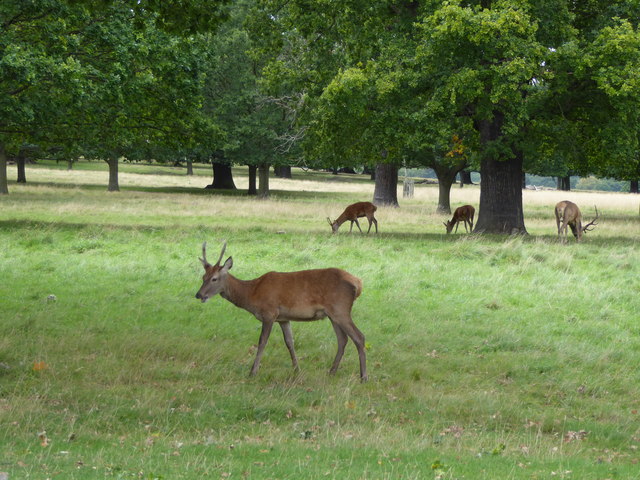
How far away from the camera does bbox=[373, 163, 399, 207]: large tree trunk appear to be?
42781mm

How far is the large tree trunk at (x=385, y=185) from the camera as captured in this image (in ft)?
140

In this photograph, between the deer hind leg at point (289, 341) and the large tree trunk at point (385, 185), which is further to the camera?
the large tree trunk at point (385, 185)

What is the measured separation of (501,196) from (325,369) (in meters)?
16.4

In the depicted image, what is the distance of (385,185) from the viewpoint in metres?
43.0

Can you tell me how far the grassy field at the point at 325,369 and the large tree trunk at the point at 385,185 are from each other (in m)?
22.0

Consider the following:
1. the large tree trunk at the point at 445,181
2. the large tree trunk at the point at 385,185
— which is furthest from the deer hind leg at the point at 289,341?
the large tree trunk at the point at 385,185

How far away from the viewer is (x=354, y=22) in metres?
25.7

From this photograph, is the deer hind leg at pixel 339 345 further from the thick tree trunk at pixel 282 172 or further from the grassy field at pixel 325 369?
the thick tree trunk at pixel 282 172

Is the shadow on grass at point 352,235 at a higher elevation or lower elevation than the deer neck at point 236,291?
lower

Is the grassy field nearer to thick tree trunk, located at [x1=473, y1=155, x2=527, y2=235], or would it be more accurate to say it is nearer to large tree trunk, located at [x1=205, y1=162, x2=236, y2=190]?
thick tree trunk, located at [x1=473, y1=155, x2=527, y2=235]

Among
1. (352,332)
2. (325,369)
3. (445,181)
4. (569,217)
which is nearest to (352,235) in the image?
(569,217)

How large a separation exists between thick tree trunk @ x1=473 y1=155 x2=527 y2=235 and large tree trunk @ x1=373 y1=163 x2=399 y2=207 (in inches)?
672

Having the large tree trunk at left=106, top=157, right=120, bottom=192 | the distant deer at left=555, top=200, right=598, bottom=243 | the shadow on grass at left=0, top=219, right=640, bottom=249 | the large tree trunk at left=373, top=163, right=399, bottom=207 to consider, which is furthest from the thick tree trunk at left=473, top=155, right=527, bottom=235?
the large tree trunk at left=106, top=157, right=120, bottom=192

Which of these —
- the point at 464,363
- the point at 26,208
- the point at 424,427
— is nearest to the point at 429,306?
the point at 464,363
